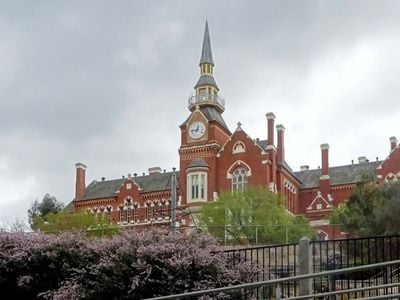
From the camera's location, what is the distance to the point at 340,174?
69625 millimetres

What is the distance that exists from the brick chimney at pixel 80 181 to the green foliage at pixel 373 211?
1642 inches

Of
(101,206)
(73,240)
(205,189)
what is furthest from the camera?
(101,206)

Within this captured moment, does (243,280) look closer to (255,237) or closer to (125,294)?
(125,294)

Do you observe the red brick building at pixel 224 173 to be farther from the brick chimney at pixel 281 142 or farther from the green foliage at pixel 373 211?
the green foliage at pixel 373 211

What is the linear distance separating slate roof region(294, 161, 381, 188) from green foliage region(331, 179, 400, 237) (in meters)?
26.7

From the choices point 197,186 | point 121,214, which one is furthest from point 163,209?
point 197,186

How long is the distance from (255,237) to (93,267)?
96.6 ft

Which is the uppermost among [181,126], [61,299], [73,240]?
[181,126]

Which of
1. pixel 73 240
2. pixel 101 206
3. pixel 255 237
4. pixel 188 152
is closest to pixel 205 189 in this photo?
pixel 188 152

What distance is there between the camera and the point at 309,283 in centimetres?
1448

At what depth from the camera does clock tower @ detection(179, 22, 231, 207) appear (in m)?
65.2

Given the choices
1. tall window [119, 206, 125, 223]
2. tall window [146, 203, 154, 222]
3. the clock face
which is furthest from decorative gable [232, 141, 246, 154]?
tall window [119, 206, 125, 223]

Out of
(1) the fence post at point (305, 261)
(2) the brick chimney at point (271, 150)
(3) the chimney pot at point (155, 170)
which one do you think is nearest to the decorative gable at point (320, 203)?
(2) the brick chimney at point (271, 150)

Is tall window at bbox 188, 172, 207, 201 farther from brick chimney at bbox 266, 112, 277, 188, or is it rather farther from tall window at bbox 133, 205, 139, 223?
tall window at bbox 133, 205, 139, 223
